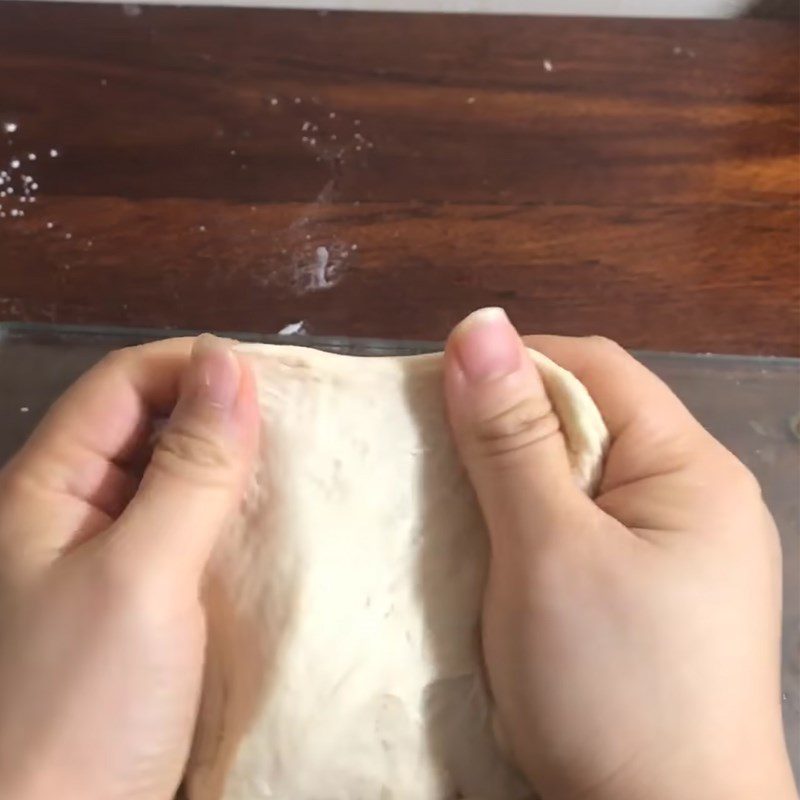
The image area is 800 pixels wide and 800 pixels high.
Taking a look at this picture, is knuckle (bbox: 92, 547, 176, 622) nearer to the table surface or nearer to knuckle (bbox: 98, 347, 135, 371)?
knuckle (bbox: 98, 347, 135, 371)

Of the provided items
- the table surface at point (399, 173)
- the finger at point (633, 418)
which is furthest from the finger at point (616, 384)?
the table surface at point (399, 173)

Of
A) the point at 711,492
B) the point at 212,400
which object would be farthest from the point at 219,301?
the point at 711,492

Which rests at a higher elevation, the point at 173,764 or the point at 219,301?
the point at 219,301

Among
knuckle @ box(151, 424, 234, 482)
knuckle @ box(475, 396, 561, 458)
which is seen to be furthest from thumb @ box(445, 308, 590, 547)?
knuckle @ box(151, 424, 234, 482)

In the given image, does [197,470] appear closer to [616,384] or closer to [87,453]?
[87,453]

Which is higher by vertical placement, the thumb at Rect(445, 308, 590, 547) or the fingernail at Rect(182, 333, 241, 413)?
the fingernail at Rect(182, 333, 241, 413)

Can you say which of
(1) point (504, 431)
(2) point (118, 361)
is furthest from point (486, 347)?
(2) point (118, 361)

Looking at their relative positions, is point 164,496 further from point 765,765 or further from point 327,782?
point 765,765
